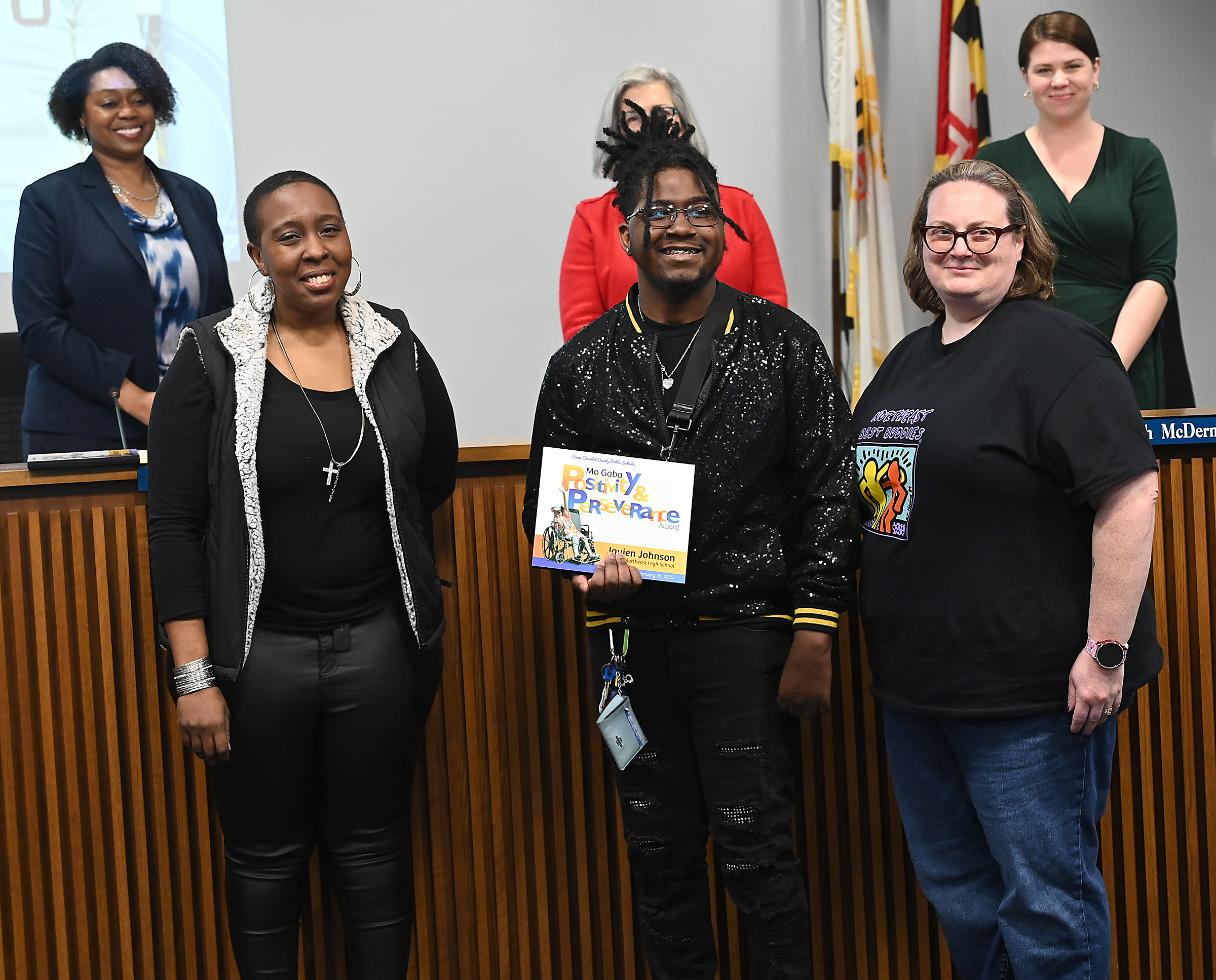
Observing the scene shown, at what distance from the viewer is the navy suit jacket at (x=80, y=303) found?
2371 mm

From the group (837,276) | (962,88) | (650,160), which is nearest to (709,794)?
(650,160)

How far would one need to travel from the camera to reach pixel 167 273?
247 centimetres

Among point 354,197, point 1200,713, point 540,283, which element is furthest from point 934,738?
point 354,197

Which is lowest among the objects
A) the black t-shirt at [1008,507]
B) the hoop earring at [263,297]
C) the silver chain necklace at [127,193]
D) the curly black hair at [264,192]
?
the black t-shirt at [1008,507]

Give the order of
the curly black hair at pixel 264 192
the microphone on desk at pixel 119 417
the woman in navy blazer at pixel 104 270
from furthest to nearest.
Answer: the woman in navy blazer at pixel 104 270 < the microphone on desk at pixel 119 417 < the curly black hair at pixel 264 192

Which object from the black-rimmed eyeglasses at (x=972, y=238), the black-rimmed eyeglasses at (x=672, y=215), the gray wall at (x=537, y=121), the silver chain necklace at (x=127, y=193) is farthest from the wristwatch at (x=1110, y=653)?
the gray wall at (x=537, y=121)

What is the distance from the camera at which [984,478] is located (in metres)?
1.58

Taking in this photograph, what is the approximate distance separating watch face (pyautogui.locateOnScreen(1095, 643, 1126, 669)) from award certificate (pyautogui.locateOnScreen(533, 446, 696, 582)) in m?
0.63

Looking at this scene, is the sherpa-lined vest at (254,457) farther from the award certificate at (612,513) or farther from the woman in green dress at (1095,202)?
the woman in green dress at (1095,202)

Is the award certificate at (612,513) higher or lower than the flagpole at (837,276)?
lower

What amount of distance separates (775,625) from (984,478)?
1.32 feet

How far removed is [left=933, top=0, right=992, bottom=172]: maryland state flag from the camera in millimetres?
3625

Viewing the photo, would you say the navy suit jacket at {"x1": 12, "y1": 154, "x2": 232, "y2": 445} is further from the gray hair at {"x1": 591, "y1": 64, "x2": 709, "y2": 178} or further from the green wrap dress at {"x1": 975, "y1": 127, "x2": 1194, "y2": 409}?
the green wrap dress at {"x1": 975, "y1": 127, "x2": 1194, "y2": 409}

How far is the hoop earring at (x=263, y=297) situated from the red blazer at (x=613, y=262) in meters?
0.77
